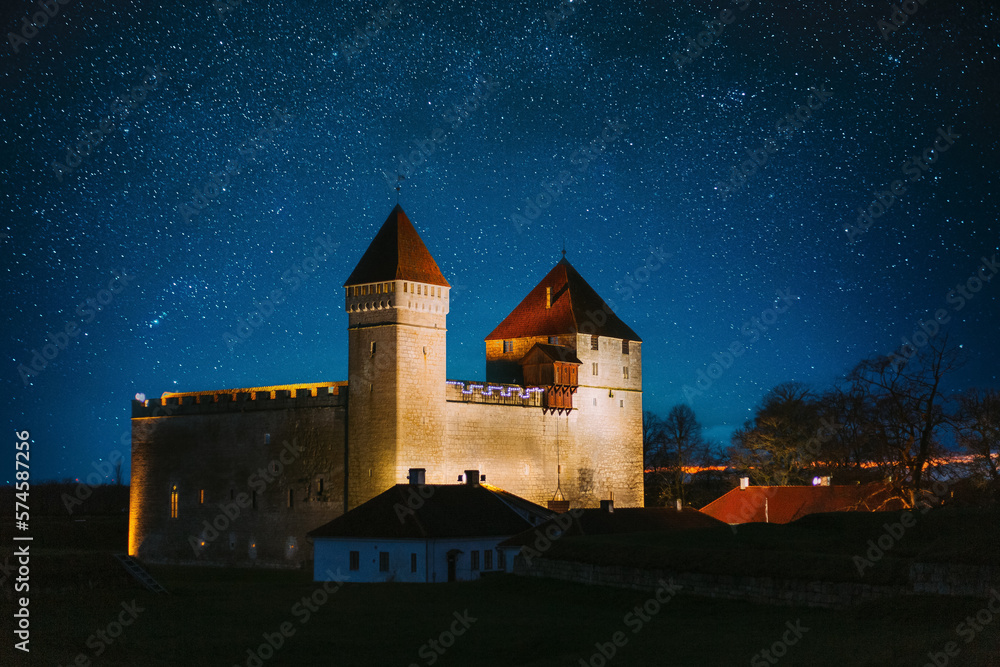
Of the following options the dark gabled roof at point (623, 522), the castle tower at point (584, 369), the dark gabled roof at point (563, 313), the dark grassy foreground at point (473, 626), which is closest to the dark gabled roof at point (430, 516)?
the dark gabled roof at point (623, 522)

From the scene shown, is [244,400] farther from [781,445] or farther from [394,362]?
[781,445]

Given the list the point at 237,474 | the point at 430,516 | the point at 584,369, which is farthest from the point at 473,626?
the point at 584,369

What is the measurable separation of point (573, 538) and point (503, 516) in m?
10.9

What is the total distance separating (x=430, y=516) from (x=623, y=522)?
7669mm

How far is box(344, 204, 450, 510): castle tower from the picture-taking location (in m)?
47.9

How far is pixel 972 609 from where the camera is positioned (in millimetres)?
20203

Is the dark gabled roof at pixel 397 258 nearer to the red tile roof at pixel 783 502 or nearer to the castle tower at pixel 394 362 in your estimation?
the castle tower at pixel 394 362

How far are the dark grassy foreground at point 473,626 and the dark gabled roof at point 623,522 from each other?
5.56 meters

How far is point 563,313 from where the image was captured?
6062 cm

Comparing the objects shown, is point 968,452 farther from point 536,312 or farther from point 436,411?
point 536,312

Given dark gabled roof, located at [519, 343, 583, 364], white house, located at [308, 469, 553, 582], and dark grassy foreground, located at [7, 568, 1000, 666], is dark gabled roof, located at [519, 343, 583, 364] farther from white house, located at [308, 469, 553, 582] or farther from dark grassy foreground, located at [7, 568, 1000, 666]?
dark grassy foreground, located at [7, 568, 1000, 666]

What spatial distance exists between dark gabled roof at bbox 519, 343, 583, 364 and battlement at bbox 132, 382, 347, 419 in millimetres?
11721

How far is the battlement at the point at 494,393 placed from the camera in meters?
51.5

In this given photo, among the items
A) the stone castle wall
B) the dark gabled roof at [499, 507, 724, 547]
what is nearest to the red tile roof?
the dark gabled roof at [499, 507, 724, 547]
